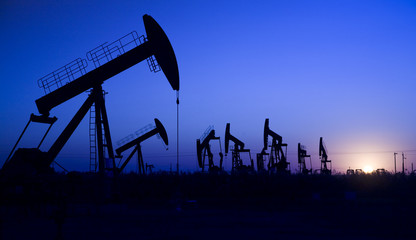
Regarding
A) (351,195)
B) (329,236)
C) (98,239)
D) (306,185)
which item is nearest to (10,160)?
(98,239)

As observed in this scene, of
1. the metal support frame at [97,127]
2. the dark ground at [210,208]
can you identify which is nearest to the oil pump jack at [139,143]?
the dark ground at [210,208]

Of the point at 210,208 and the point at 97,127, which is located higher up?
the point at 97,127

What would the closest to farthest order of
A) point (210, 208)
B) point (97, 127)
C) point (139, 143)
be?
point (97, 127) → point (210, 208) → point (139, 143)

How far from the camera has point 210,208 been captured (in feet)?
75.2

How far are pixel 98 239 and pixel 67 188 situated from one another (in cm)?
1293

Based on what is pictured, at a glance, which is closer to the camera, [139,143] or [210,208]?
[210,208]

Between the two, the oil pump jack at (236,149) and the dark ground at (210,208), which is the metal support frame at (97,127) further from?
the oil pump jack at (236,149)

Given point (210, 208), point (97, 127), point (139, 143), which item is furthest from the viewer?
point (139, 143)

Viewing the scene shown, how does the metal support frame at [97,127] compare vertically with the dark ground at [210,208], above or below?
above

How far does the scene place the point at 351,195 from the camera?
819 inches

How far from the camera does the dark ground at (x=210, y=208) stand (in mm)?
12461

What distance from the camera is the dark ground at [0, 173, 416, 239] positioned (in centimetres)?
1246

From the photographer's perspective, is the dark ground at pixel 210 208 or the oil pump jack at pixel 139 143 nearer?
the dark ground at pixel 210 208

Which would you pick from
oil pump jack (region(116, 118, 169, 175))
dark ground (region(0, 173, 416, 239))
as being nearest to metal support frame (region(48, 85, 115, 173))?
dark ground (region(0, 173, 416, 239))
